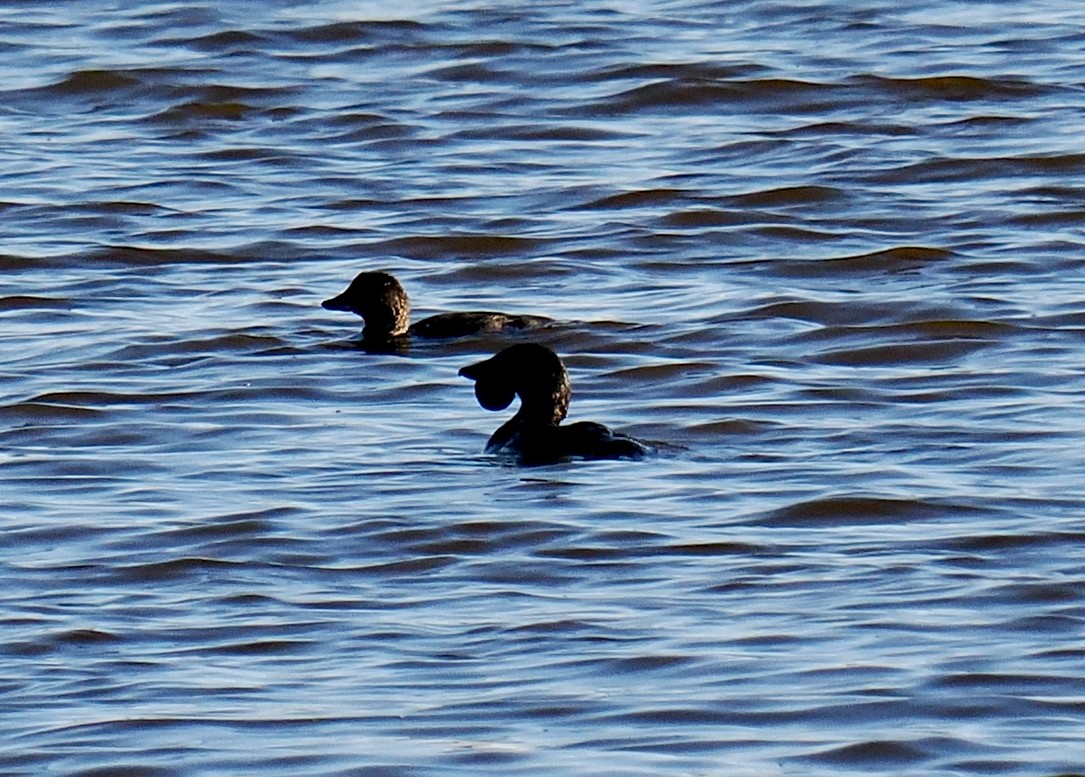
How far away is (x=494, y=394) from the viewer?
12.0 m

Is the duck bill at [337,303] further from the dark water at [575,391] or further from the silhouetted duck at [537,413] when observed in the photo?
the silhouetted duck at [537,413]

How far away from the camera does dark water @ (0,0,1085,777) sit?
7.67 meters

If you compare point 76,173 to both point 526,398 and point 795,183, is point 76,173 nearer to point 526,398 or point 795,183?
point 795,183

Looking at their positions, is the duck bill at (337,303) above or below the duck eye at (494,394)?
below

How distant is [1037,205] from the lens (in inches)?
651

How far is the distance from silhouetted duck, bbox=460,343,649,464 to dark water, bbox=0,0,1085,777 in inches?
6.0

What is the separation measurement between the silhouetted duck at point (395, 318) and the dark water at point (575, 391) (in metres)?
0.16

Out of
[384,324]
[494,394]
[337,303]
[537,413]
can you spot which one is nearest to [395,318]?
[384,324]

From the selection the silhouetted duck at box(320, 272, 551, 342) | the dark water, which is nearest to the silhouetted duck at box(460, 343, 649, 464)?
the dark water

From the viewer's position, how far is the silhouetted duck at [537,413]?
11109mm

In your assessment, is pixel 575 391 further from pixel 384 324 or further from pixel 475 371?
pixel 384 324

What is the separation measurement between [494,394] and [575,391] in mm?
855

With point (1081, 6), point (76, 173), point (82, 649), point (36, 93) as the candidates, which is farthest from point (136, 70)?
point (82, 649)

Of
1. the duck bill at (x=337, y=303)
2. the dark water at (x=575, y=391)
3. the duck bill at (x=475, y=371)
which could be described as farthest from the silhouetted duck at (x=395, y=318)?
the duck bill at (x=475, y=371)
